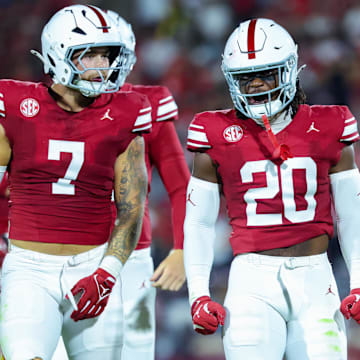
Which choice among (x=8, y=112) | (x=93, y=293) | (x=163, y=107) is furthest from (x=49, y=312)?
(x=163, y=107)

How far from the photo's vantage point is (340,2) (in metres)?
5.99

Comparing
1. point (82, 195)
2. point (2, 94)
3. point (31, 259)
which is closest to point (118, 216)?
point (82, 195)

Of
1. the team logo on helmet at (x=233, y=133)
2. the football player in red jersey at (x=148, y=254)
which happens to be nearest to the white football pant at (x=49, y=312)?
the football player in red jersey at (x=148, y=254)

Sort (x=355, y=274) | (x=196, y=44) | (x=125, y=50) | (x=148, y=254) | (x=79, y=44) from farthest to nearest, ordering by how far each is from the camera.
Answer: (x=196, y=44)
(x=148, y=254)
(x=125, y=50)
(x=79, y=44)
(x=355, y=274)

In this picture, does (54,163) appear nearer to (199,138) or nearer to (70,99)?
(70,99)

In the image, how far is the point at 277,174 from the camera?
2533 mm

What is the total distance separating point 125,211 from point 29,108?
0.46 metres

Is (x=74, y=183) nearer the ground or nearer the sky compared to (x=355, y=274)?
nearer the sky

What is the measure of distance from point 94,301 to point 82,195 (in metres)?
0.35

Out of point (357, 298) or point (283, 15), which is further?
point (283, 15)

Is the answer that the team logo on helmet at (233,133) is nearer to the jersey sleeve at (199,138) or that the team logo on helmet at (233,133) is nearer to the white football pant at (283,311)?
the jersey sleeve at (199,138)

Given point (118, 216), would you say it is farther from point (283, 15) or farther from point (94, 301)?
point (283, 15)

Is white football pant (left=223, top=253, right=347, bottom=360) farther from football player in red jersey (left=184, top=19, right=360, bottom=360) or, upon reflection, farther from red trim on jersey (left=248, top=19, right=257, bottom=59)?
red trim on jersey (left=248, top=19, right=257, bottom=59)

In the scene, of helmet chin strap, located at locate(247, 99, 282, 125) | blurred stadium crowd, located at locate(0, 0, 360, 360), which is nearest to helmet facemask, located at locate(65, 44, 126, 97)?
helmet chin strap, located at locate(247, 99, 282, 125)
